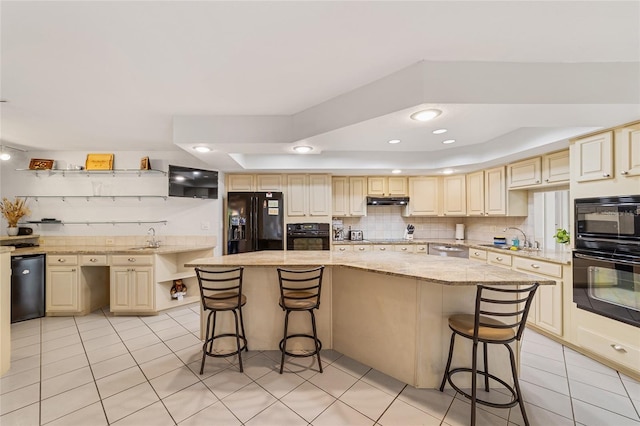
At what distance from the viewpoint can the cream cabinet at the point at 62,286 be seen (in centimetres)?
337

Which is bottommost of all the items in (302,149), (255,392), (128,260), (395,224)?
(255,392)

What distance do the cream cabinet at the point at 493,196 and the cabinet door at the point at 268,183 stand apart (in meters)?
3.28

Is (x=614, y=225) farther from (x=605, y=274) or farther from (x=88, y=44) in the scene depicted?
(x=88, y=44)

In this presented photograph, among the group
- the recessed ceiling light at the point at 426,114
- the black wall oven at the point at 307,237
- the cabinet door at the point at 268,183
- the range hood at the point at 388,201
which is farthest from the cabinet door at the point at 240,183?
the recessed ceiling light at the point at 426,114

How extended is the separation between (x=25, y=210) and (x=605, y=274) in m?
7.26

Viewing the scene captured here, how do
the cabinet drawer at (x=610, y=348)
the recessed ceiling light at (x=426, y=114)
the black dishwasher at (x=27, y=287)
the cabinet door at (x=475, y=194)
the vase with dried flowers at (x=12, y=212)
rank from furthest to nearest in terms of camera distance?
the cabinet door at (x=475, y=194) → the vase with dried flowers at (x=12, y=212) → the black dishwasher at (x=27, y=287) → the cabinet drawer at (x=610, y=348) → the recessed ceiling light at (x=426, y=114)

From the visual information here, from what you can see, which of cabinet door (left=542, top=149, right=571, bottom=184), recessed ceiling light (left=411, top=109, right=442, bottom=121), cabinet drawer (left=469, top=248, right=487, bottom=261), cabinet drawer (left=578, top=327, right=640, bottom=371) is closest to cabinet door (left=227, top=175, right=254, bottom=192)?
recessed ceiling light (left=411, top=109, right=442, bottom=121)

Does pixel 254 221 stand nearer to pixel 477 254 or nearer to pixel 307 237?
pixel 307 237

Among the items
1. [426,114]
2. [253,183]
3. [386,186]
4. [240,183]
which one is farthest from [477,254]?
[240,183]

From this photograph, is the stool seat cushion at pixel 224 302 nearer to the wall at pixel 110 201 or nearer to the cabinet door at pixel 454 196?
the wall at pixel 110 201

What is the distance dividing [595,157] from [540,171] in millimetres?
836

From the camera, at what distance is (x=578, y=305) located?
2.48 metres

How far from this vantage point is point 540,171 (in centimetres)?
318

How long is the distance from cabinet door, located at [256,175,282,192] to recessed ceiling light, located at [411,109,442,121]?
2.81 m
